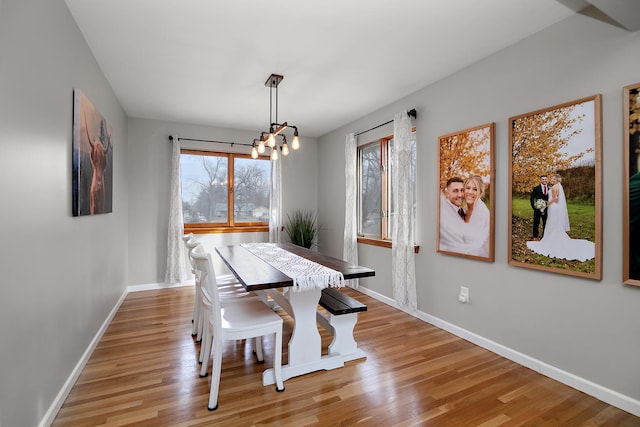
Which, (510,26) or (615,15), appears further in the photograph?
(510,26)

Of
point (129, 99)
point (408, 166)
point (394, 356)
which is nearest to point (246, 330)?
point (394, 356)

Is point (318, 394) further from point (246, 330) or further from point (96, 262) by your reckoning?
point (96, 262)

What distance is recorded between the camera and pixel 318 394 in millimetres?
2014

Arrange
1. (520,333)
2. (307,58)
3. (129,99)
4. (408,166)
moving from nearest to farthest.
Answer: (520,333)
(307,58)
(408,166)
(129,99)

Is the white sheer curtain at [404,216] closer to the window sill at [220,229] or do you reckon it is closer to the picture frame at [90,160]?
the window sill at [220,229]

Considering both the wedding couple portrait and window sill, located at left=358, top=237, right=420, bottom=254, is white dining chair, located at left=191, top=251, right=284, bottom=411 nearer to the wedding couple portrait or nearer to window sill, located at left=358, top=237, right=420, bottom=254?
the wedding couple portrait

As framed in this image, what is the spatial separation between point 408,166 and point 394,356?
6.34 ft

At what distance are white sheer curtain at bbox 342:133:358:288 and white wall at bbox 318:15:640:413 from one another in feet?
3.85

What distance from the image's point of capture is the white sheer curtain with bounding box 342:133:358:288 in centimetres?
445

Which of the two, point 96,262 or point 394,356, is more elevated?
point 96,262

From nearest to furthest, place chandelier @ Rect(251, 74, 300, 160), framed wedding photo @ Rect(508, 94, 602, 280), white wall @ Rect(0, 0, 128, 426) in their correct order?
white wall @ Rect(0, 0, 128, 426)
framed wedding photo @ Rect(508, 94, 602, 280)
chandelier @ Rect(251, 74, 300, 160)

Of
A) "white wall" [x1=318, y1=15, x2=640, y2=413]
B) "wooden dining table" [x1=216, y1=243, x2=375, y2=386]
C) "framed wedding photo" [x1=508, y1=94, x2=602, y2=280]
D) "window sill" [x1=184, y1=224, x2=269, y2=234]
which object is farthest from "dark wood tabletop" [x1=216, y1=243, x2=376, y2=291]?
"window sill" [x1=184, y1=224, x2=269, y2=234]

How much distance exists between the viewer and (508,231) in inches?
98.0

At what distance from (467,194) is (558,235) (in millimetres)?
796
